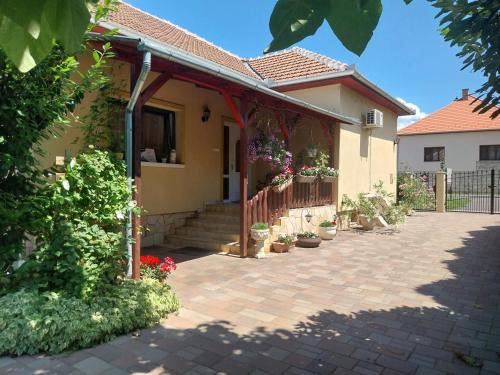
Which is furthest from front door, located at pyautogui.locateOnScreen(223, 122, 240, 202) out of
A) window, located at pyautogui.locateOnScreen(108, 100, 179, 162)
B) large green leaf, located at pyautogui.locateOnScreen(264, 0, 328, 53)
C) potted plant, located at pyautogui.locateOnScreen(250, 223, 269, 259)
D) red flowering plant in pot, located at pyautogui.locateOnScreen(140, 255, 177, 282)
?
large green leaf, located at pyautogui.locateOnScreen(264, 0, 328, 53)

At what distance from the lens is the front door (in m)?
10.2

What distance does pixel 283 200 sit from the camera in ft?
28.1

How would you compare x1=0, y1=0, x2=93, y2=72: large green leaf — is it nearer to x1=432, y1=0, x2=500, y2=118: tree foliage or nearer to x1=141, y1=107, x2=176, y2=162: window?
x1=432, y1=0, x2=500, y2=118: tree foliage

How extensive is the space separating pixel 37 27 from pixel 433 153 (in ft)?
104

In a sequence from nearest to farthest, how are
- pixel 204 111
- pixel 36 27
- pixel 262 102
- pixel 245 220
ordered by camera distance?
pixel 36 27
pixel 245 220
pixel 262 102
pixel 204 111

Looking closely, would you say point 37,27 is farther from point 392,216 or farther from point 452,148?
point 452,148

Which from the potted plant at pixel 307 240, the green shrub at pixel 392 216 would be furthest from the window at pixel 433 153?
the potted plant at pixel 307 240

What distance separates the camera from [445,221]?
13.1 metres

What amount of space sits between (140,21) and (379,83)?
7794mm

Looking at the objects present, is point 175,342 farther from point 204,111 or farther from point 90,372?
point 204,111

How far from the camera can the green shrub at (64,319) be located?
3.16 meters

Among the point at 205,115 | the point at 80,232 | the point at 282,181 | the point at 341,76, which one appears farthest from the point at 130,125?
the point at 341,76

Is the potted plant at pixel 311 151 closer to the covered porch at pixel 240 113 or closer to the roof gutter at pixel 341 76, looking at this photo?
the covered porch at pixel 240 113

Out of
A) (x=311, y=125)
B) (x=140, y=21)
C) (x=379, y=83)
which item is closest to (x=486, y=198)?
(x=379, y=83)
